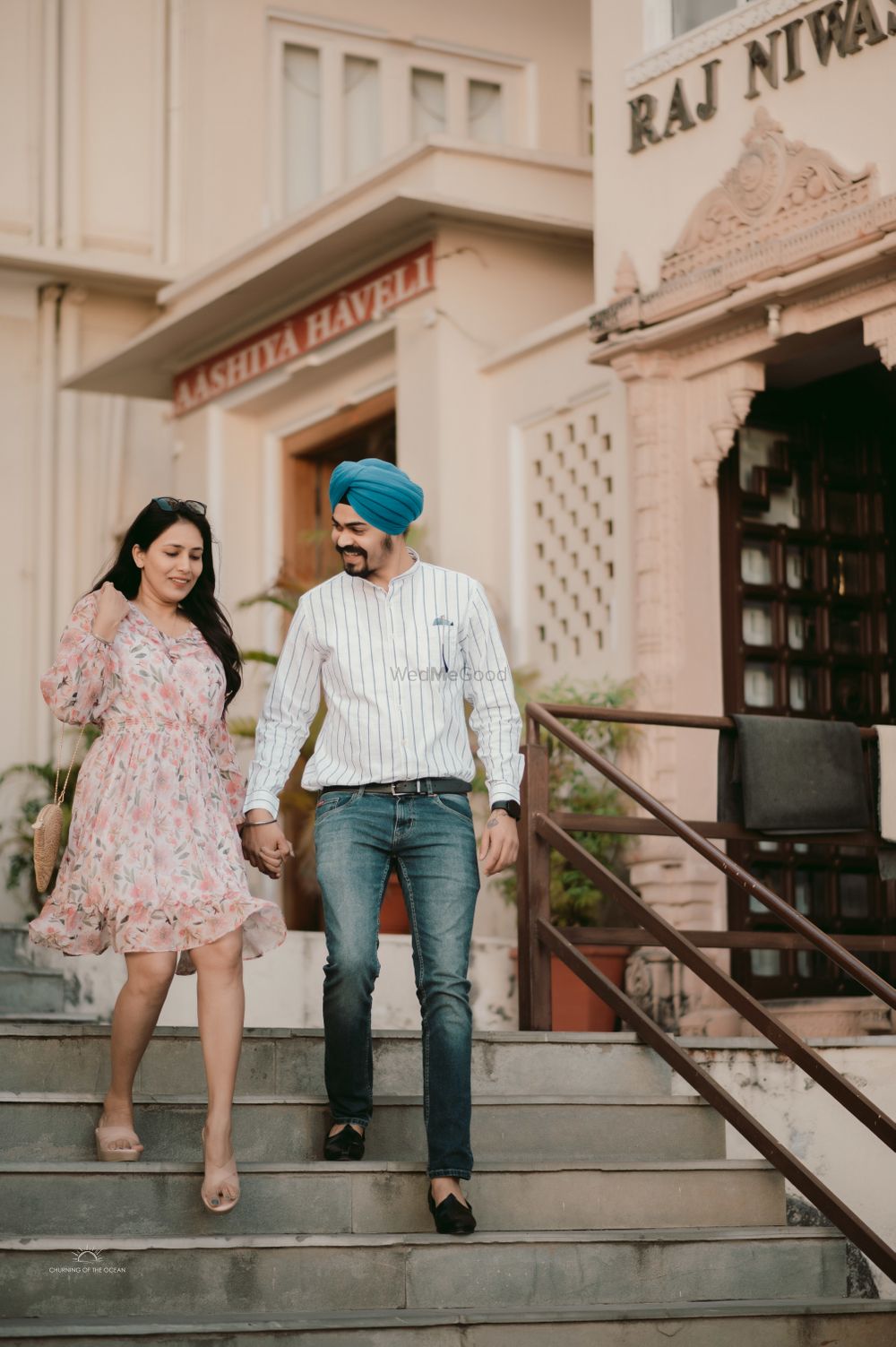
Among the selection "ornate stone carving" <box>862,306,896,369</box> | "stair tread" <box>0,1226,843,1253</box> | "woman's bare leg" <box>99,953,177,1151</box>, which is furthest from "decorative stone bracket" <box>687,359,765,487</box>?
"woman's bare leg" <box>99,953,177,1151</box>

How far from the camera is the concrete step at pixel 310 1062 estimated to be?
557 cm

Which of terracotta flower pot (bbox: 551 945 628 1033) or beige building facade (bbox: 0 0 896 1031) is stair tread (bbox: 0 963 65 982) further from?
beige building facade (bbox: 0 0 896 1031)

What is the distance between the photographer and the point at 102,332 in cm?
A: 1446

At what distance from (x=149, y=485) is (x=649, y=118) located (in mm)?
6018

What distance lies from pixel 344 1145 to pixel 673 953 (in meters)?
1.47

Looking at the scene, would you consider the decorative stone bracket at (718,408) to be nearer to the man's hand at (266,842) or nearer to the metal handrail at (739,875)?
the metal handrail at (739,875)

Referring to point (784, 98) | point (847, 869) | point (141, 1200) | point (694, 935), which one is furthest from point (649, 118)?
point (141, 1200)

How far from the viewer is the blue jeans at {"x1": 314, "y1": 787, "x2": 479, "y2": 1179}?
4.89m

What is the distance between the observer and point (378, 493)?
509cm

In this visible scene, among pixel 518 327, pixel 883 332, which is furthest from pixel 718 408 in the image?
pixel 518 327

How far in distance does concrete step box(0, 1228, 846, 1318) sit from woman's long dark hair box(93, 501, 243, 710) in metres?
1.45

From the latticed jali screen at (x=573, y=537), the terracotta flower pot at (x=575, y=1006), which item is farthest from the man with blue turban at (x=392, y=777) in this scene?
the latticed jali screen at (x=573, y=537)

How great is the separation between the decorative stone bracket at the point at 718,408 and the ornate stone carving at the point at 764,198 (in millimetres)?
522

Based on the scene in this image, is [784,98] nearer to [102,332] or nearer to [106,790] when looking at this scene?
[106,790]
